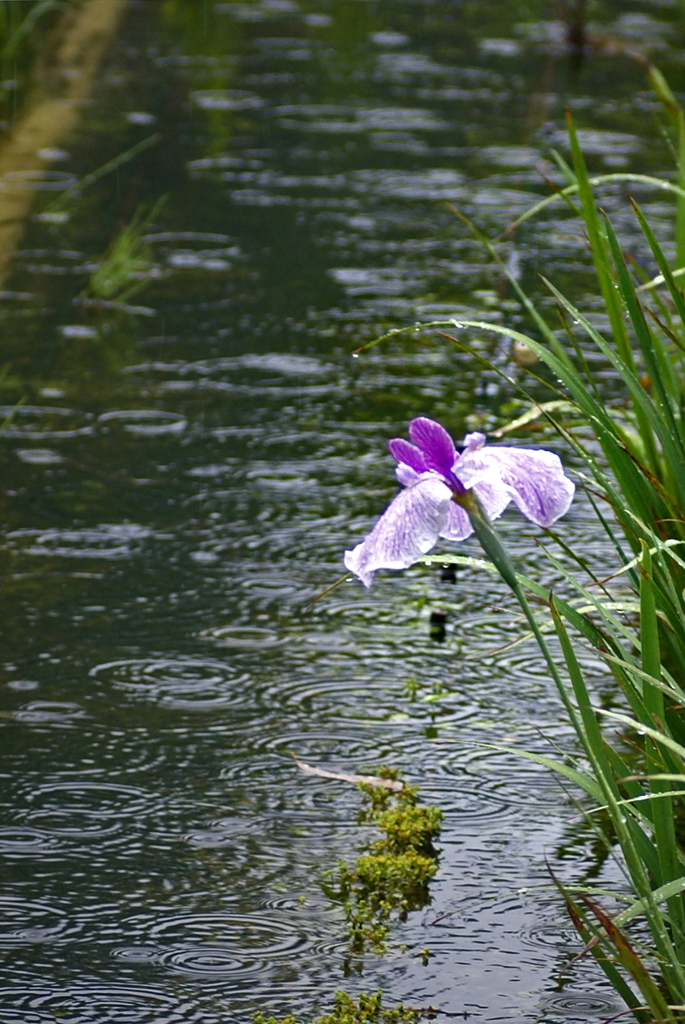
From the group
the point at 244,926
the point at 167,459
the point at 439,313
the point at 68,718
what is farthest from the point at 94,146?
the point at 244,926

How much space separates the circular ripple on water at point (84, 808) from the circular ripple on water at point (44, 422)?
3.98ft

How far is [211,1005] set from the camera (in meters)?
1.58

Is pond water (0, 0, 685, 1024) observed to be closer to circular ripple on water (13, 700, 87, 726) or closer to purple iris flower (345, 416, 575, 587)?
circular ripple on water (13, 700, 87, 726)

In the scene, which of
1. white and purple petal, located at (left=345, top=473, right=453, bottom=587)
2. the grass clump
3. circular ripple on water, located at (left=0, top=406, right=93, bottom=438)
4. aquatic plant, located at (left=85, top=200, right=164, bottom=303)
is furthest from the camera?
aquatic plant, located at (left=85, top=200, right=164, bottom=303)

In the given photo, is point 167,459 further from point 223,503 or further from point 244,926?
point 244,926

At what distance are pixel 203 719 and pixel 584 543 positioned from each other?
2.93 feet

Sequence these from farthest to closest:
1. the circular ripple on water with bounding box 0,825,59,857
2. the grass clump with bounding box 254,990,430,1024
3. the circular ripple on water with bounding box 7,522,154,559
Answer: the circular ripple on water with bounding box 7,522,154,559 → the circular ripple on water with bounding box 0,825,59,857 → the grass clump with bounding box 254,990,430,1024

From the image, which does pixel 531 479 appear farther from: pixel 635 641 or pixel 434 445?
pixel 635 641

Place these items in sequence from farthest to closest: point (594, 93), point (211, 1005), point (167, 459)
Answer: point (594, 93) < point (167, 459) < point (211, 1005)

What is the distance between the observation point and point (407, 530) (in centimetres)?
113

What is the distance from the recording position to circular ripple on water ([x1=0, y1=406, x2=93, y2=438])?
3.06 m

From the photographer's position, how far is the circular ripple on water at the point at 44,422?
10.0 feet

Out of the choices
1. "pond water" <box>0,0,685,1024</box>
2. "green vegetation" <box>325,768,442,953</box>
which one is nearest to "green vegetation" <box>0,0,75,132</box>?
"pond water" <box>0,0,685,1024</box>

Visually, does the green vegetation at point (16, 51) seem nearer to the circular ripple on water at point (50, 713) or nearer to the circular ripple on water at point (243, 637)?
the circular ripple on water at point (243, 637)
